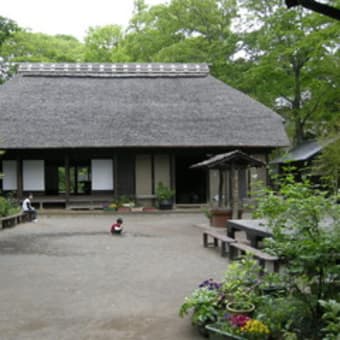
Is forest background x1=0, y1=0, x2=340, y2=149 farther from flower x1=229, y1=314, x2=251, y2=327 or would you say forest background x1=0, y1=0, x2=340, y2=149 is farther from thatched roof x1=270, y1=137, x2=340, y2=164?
flower x1=229, y1=314, x2=251, y2=327

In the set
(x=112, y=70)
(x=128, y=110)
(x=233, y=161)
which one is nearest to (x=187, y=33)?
(x=112, y=70)

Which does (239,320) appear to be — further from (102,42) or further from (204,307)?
(102,42)

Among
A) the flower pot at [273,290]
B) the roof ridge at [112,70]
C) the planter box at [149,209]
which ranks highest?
the roof ridge at [112,70]

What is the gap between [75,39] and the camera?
165 feet

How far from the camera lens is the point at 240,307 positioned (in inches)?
217

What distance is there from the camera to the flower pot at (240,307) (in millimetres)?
5348

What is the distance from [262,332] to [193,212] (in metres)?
17.5

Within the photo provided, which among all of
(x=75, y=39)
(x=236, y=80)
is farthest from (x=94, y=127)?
(x=75, y=39)

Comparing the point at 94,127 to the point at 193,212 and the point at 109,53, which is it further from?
the point at 109,53

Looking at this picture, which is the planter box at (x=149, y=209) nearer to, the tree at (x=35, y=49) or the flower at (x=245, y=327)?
the flower at (x=245, y=327)

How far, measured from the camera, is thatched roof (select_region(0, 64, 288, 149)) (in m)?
22.5

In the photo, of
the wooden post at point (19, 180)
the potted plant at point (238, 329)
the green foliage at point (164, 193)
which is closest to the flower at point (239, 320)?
the potted plant at point (238, 329)

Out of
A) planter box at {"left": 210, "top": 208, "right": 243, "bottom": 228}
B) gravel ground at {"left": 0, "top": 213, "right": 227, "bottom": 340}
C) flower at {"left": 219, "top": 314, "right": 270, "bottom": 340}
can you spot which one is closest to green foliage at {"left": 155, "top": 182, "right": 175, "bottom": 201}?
gravel ground at {"left": 0, "top": 213, "right": 227, "bottom": 340}

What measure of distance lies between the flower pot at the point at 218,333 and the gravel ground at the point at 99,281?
0.41m
